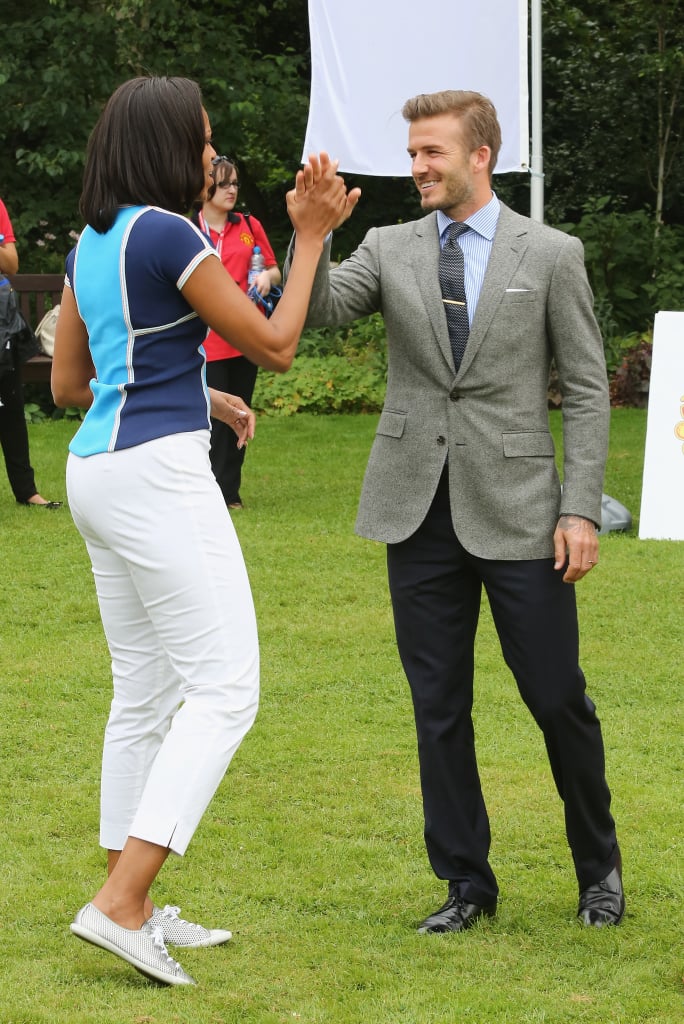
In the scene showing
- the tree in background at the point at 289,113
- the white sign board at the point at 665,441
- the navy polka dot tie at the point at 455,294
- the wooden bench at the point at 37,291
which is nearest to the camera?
the navy polka dot tie at the point at 455,294

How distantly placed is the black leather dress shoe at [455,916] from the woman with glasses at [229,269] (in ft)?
18.5

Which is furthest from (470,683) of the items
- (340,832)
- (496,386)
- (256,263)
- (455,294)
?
(256,263)

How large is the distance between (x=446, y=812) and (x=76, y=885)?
3.78 feet

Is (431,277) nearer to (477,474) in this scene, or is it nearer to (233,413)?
(477,474)

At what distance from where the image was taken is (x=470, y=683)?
13.4 ft

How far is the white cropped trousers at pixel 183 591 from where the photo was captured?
338 centimetres

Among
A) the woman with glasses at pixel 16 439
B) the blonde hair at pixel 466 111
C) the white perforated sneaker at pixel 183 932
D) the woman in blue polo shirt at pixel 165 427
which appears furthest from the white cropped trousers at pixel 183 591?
the woman with glasses at pixel 16 439

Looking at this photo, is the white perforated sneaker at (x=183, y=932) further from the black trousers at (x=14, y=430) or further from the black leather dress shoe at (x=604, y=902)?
the black trousers at (x=14, y=430)

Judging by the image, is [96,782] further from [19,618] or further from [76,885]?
[19,618]

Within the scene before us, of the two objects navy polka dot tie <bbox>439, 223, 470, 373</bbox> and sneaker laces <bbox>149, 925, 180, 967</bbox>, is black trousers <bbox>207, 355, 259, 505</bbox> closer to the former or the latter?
navy polka dot tie <bbox>439, 223, 470, 373</bbox>

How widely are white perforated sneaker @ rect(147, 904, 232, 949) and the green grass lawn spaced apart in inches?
2.0

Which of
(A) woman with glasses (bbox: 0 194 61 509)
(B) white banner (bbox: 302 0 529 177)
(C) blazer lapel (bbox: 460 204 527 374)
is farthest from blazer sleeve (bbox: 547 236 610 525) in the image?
(A) woman with glasses (bbox: 0 194 61 509)

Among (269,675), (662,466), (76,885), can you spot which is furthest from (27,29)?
(76,885)

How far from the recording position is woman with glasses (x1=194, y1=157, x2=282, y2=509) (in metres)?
9.35
